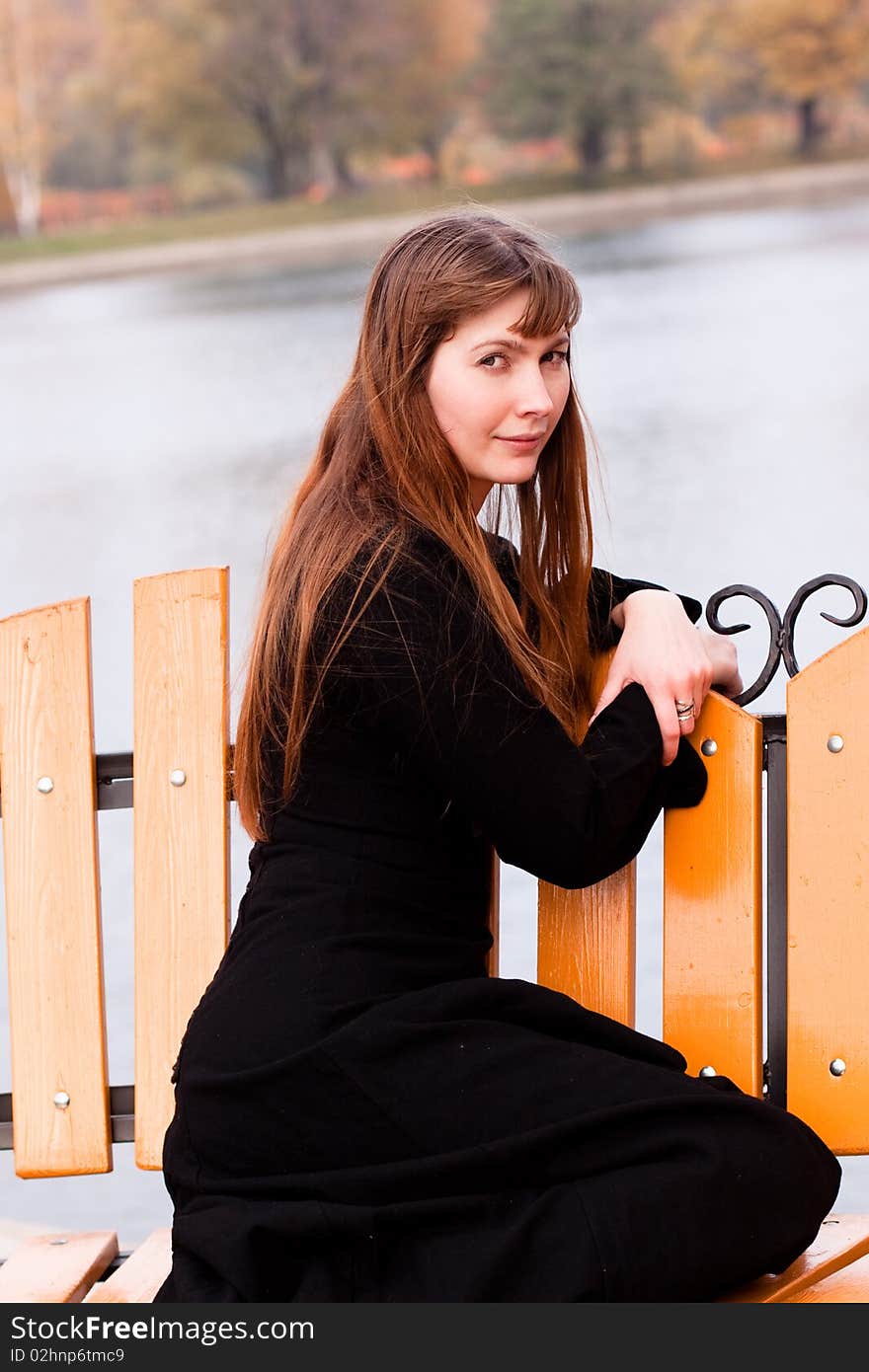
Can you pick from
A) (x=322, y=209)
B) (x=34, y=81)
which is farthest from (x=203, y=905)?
(x=34, y=81)

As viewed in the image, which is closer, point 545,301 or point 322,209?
point 545,301

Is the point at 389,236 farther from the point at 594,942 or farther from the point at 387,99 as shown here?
the point at 387,99

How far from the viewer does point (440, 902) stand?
5.41 feet

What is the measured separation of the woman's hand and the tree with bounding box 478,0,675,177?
31.8 feet

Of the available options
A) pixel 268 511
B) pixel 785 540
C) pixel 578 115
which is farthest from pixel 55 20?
pixel 785 540

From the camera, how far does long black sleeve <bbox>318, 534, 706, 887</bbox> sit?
1549 mm

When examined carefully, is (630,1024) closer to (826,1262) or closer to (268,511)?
(826,1262)

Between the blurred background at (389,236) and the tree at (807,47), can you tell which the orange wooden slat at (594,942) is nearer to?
the blurred background at (389,236)

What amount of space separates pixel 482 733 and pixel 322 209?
10193 mm

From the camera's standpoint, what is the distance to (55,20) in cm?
1246

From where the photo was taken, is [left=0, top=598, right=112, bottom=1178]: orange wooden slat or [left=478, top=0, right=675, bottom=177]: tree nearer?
[left=0, top=598, right=112, bottom=1178]: orange wooden slat

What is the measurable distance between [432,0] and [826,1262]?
1193 centimetres

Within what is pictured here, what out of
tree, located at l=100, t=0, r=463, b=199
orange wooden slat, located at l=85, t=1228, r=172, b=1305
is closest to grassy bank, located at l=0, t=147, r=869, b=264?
tree, located at l=100, t=0, r=463, b=199

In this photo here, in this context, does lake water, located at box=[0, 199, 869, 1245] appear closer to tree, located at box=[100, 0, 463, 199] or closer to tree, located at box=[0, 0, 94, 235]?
tree, located at box=[0, 0, 94, 235]
